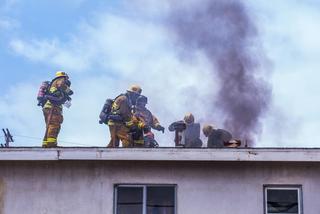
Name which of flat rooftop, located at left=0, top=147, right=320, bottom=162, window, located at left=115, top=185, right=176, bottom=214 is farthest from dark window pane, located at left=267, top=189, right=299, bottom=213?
window, located at left=115, top=185, right=176, bottom=214

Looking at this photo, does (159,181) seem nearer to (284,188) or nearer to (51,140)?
(284,188)

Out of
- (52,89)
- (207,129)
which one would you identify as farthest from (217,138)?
(52,89)

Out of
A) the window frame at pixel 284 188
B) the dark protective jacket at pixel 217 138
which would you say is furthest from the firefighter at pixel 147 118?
the window frame at pixel 284 188

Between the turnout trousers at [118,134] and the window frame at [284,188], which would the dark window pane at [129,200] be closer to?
the window frame at [284,188]

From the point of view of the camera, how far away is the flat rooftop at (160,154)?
40.4 ft

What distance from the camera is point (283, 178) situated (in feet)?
41.2

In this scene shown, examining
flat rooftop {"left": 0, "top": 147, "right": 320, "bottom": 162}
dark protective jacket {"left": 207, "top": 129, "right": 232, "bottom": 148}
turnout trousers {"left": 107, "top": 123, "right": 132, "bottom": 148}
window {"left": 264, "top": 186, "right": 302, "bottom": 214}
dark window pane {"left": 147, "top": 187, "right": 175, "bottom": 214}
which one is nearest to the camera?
flat rooftop {"left": 0, "top": 147, "right": 320, "bottom": 162}

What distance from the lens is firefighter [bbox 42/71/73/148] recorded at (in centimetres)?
1630

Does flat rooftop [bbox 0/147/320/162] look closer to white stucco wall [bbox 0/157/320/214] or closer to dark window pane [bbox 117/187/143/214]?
white stucco wall [bbox 0/157/320/214]

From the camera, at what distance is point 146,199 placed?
41.2 ft

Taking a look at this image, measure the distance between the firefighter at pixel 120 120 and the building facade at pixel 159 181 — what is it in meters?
2.20

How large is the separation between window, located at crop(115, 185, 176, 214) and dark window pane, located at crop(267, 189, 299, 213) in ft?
5.08

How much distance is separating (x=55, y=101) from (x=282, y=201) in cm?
604

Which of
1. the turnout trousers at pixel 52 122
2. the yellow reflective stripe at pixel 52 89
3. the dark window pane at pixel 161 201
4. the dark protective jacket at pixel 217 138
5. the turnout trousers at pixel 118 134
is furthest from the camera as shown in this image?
the yellow reflective stripe at pixel 52 89
